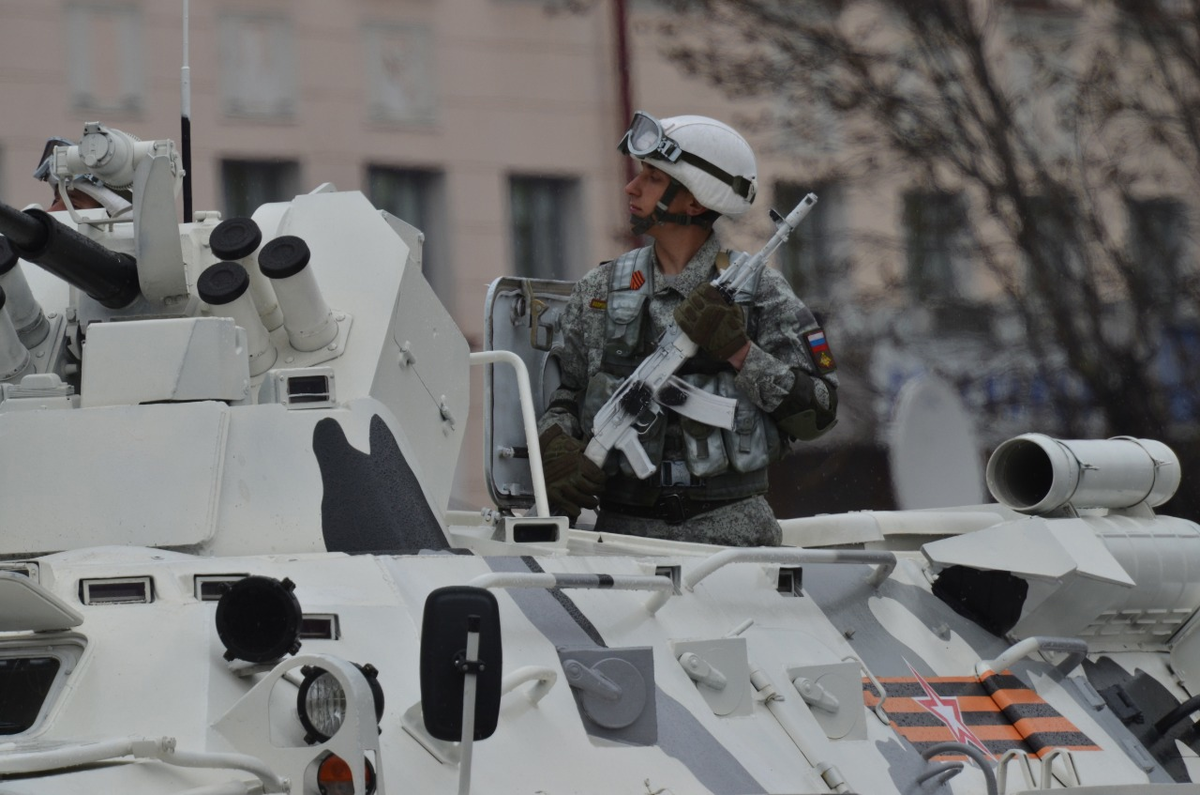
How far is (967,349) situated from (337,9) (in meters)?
5.47

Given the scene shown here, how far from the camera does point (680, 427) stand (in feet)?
28.6

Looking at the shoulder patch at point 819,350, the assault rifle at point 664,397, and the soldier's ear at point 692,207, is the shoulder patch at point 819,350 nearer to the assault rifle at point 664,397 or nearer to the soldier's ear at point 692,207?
the assault rifle at point 664,397

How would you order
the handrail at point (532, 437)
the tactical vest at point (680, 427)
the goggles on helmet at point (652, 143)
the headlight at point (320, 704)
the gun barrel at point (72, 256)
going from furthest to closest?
the goggles on helmet at point (652, 143)
the tactical vest at point (680, 427)
the handrail at point (532, 437)
the gun barrel at point (72, 256)
the headlight at point (320, 704)

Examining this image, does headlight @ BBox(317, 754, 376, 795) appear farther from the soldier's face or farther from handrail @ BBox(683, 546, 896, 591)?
the soldier's face

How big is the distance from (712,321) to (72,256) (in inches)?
88.1

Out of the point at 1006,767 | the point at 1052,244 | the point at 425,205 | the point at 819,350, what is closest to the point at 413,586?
the point at 1006,767

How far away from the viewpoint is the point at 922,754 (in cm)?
747

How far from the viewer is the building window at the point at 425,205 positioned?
14.8 metres

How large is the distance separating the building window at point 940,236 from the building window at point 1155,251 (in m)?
1.47

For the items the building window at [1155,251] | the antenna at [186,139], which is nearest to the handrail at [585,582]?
the antenna at [186,139]

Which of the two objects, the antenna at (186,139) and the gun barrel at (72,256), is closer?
the gun barrel at (72,256)

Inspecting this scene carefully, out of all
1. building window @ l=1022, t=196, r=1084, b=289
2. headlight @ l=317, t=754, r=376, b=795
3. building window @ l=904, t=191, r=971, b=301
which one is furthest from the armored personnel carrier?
building window @ l=1022, t=196, r=1084, b=289

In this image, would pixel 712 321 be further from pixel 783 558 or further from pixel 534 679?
pixel 534 679

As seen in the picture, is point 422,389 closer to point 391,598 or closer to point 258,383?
point 258,383
